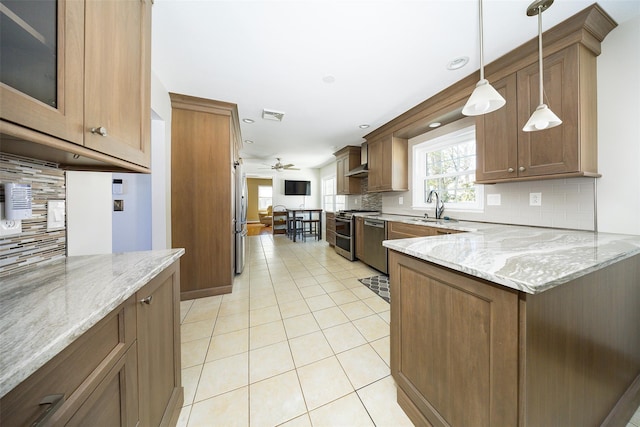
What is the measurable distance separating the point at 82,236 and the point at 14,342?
979 mm

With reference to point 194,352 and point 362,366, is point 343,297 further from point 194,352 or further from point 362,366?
point 194,352

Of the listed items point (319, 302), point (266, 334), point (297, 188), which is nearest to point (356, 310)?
point (319, 302)

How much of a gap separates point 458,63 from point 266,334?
3001 millimetres

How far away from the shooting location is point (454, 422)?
0.90m

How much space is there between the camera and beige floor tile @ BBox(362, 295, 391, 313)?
7.47 feet

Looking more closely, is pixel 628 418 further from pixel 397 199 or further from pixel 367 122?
pixel 367 122

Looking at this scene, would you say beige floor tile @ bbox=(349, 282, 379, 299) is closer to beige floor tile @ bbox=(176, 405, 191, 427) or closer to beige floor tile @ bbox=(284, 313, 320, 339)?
beige floor tile @ bbox=(284, 313, 320, 339)

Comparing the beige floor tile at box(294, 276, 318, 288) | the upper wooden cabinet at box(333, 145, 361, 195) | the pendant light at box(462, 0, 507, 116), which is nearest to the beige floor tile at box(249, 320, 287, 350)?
the beige floor tile at box(294, 276, 318, 288)

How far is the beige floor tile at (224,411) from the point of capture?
112 centimetres

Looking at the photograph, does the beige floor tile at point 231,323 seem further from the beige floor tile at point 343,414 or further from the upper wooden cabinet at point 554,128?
the upper wooden cabinet at point 554,128

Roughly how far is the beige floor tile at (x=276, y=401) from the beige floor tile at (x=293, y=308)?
77 cm

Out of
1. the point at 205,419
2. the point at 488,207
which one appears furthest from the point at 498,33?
the point at 205,419

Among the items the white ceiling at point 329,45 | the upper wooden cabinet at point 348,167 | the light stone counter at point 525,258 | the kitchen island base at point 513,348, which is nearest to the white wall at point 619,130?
the white ceiling at point 329,45

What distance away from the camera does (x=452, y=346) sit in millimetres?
908
